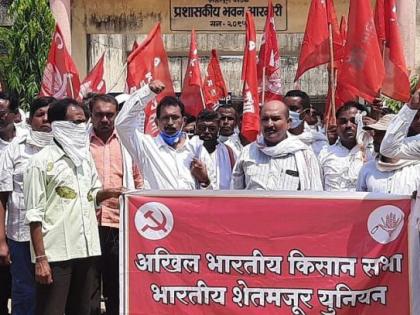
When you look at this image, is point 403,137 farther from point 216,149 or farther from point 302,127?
point 302,127

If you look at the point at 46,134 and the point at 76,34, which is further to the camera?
the point at 76,34

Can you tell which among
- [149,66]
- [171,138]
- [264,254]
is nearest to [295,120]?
[171,138]

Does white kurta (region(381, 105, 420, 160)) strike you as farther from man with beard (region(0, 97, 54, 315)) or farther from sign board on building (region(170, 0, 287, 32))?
sign board on building (region(170, 0, 287, 32))

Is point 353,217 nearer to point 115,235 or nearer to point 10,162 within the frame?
point 115,235

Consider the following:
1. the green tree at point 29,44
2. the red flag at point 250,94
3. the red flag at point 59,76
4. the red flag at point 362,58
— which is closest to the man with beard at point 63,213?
the red flag at point 250,94

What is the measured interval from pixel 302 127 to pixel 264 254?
204 cm

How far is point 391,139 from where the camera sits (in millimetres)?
4480

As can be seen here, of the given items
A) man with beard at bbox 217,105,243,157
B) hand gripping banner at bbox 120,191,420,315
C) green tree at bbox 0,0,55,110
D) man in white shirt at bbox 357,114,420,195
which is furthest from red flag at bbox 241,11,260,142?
green tree at bbox 0,0,55,110

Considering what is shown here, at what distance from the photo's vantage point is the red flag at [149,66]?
23.7 feet

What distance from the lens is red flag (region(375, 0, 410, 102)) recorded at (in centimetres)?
680

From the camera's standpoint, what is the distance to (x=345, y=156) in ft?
19.7

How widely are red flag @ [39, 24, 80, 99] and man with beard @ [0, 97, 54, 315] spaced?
2.42 m

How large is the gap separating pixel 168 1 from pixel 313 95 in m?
9.03

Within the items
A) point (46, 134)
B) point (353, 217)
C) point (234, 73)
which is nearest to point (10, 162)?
point (46, 134)
